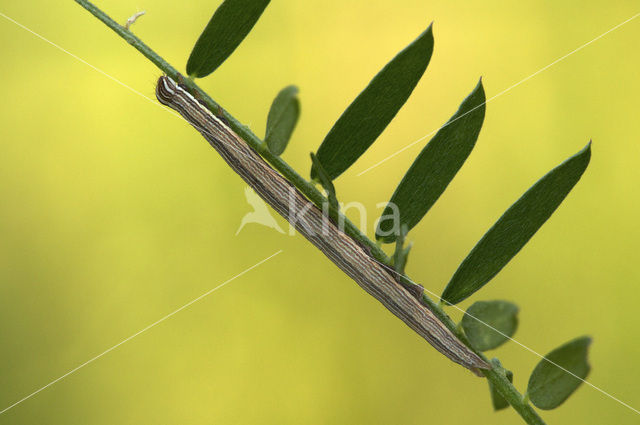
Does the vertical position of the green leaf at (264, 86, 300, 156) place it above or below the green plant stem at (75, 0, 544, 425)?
above

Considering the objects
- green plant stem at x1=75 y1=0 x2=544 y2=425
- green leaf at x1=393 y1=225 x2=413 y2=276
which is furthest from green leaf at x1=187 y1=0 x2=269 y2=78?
green leaf at x1=393 y1=225 x2=413 y2=276

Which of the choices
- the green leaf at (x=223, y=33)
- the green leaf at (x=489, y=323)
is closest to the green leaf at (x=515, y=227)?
the green leaf at (x=489, y=323)

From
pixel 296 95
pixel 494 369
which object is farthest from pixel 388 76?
pixel 494 369

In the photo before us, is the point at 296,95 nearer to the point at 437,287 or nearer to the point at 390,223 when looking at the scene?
the point at 390,223

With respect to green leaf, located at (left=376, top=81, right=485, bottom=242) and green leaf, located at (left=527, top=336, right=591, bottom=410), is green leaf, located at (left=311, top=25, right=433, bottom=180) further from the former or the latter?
green leaf, located at (left=527, top=336, right=591, bottom=410)

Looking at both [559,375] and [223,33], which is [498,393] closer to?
[559,375]

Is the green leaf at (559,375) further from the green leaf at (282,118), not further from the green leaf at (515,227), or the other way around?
the green leaf at (282,118)
